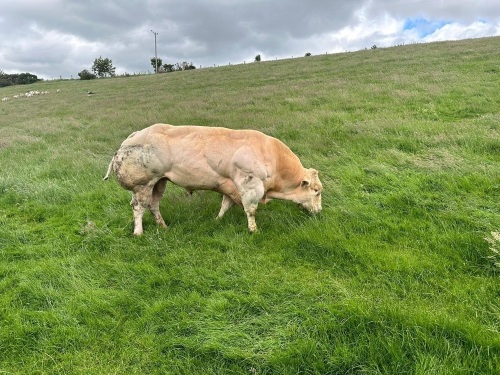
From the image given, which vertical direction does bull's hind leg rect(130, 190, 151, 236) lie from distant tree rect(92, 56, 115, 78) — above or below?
below

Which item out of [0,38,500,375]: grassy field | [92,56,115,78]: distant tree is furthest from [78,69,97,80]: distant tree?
[0,38,500,375]: grassy field

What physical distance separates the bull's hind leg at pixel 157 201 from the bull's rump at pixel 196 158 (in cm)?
50

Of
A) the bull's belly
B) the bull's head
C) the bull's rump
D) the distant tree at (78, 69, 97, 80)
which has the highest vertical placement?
the distant tree at (78, 69, 97, 80)

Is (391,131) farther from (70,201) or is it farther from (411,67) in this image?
(411,67)

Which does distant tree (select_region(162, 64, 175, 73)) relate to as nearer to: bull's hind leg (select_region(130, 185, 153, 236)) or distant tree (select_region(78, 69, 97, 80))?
distant tree (select_region(78, 69, 97, 80))

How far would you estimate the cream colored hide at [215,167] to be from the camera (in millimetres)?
6246

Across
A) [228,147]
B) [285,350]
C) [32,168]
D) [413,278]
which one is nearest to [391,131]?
[228,147]

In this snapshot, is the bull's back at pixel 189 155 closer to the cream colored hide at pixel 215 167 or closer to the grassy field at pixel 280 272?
the cream colored hide at pixel 215 167

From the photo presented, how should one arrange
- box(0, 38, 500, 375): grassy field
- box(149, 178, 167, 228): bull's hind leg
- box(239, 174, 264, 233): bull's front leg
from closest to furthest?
1. box(0, 38, 500, 375): grassy field
2. box(239, 174, 264, 233): bull's front leg
3. box(149, 178, 167, 228): bull's hind leg

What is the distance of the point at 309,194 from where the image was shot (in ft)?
21.9

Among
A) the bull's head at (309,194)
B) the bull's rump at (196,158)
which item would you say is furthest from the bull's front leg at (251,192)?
the bull's head at (309,194)

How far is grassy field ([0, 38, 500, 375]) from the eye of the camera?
350cm

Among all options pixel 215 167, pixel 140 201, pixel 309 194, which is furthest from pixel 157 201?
pixel 309 194

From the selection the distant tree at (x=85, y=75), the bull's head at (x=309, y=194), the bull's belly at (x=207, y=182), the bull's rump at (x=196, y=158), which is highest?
the distant tree at (x=85, y=75)
